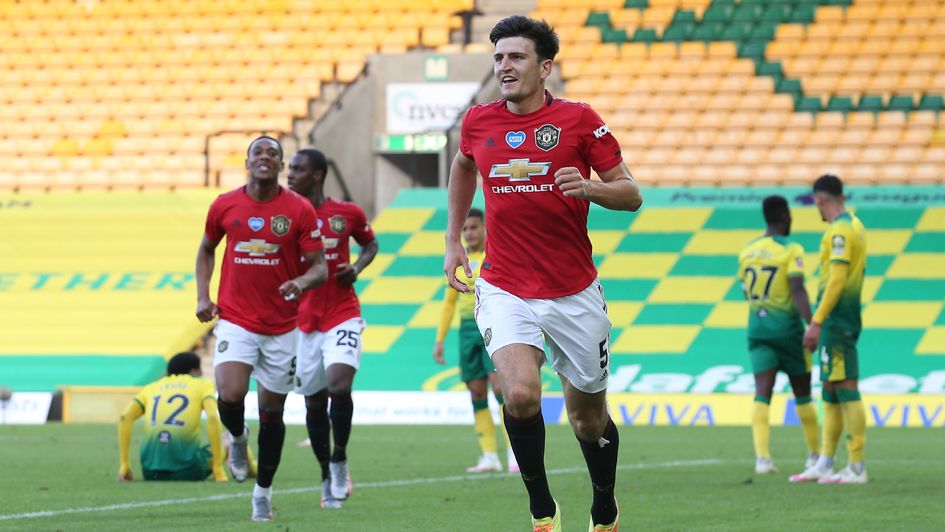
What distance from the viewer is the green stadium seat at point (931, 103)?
2525 cm

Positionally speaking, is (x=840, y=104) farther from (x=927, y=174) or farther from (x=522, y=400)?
(x=522, y=400)

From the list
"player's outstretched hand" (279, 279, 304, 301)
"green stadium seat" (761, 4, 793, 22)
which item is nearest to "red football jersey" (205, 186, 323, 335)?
A: "player's outstretched hand" (279, 279, 304, 301)

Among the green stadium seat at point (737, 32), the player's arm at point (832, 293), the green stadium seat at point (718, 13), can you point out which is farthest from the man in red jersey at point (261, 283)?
the green stadium seat at point (718, 13)

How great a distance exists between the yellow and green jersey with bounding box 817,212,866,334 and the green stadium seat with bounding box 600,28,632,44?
16.8m

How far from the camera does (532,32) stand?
22.2ft

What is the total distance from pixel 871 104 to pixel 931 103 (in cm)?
94

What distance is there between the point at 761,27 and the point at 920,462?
51.2 feet

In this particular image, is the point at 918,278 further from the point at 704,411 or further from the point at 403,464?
the point at 403,464

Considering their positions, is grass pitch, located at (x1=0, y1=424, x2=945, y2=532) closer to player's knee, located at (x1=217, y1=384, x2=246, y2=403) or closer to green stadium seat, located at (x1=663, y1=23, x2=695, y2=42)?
player's knee, located at (x1=217, y1=384, x2=246, y2=403)

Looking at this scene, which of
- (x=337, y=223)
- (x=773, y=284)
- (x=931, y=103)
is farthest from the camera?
(x=931, y=103)

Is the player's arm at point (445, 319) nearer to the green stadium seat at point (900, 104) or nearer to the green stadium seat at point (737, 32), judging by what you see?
the green stadium seat at point (900, 104)

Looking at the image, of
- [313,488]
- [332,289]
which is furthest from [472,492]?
[332,289]

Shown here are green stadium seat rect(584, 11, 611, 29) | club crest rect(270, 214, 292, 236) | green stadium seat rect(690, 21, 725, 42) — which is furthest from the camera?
green stadium seat rect(584, 11, 611, 29)

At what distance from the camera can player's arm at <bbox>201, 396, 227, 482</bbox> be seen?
11.6 m
